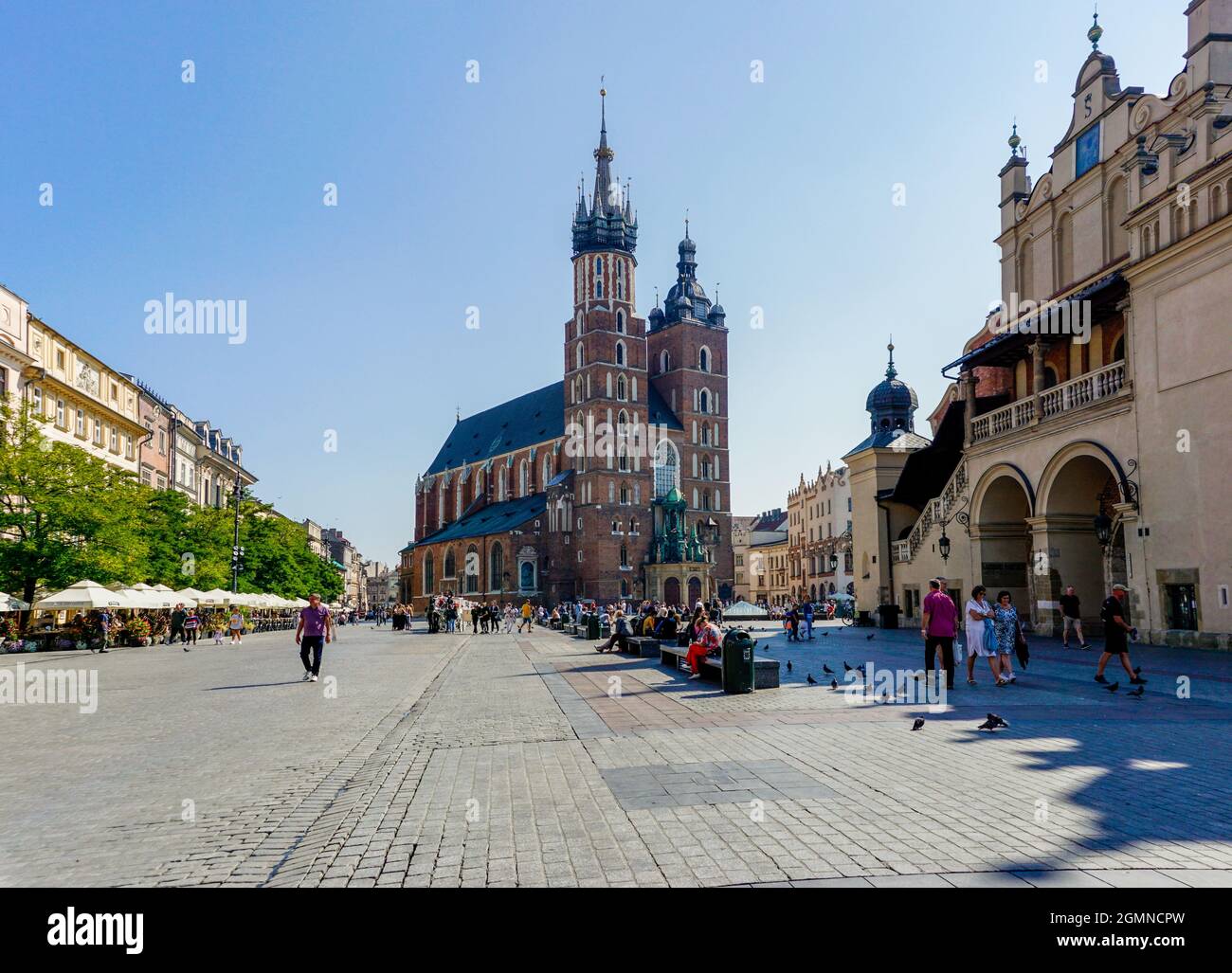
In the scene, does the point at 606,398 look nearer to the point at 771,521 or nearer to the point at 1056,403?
the point at 771,521

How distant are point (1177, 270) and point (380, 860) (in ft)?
73.6

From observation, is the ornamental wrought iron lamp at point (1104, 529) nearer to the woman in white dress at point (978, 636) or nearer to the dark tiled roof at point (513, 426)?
the woman in white dress at point (978, 636)

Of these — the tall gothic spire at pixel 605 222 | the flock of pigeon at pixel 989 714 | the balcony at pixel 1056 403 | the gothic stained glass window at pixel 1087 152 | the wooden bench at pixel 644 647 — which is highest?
the tall gothic spire at pixel 605 222

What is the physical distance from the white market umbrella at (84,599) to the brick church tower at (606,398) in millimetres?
56003

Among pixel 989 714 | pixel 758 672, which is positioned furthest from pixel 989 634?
pixel 989 714

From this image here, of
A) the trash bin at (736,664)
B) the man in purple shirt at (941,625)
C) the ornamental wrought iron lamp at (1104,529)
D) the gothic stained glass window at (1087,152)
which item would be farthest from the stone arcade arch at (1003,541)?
the trash bin at (736,664)

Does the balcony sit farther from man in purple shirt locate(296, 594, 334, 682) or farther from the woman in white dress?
man in purple shirt locate(296, 594, 334, 682)

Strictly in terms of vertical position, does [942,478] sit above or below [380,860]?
above

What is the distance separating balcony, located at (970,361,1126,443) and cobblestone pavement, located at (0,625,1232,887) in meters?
11.9

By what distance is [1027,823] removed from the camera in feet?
18.8

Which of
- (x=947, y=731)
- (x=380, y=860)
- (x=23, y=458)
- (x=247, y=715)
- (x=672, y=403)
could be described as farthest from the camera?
(x=672, y=403)

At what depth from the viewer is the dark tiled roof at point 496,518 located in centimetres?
9144

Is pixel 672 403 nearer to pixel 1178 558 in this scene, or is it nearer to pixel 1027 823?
pixel 1178 558
